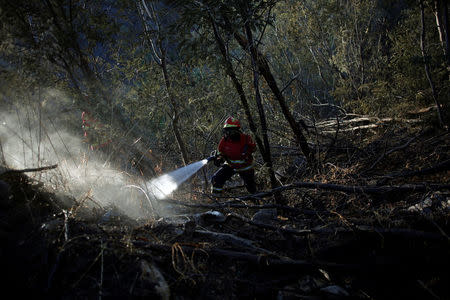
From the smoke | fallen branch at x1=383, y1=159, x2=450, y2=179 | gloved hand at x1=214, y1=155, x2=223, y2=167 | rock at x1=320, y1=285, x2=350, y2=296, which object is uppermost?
the smoke

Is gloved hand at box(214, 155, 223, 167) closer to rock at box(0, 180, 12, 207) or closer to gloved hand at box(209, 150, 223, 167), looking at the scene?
gloved hand at box(209, 150, 223, 167)

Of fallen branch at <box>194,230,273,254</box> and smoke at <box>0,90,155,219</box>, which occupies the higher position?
smoke at <box>0,90,155,219</box>

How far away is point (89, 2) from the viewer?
9.82 metres

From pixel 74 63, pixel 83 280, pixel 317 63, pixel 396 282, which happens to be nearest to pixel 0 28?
pixel 74 63

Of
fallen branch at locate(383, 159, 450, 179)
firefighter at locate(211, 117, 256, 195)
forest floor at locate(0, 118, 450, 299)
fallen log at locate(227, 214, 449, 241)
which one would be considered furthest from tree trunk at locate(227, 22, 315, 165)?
fallen log at locate(227, 214, 449, 241)

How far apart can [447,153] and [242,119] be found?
534 cm

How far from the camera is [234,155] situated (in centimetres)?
536

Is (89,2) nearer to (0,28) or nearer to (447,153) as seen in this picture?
(0,28)

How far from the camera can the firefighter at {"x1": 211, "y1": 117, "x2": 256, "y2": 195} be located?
5246 millimetres

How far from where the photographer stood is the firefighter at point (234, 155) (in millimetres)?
5246

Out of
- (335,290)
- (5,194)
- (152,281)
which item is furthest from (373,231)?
(5,194)

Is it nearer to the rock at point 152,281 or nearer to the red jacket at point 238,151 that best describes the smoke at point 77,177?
the rock at point 152,281

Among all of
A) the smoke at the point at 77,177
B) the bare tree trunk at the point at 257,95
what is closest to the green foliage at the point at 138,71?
the bare tree trunk at the point at 257,95

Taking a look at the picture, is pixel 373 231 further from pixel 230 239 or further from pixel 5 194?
pixel 5 194
